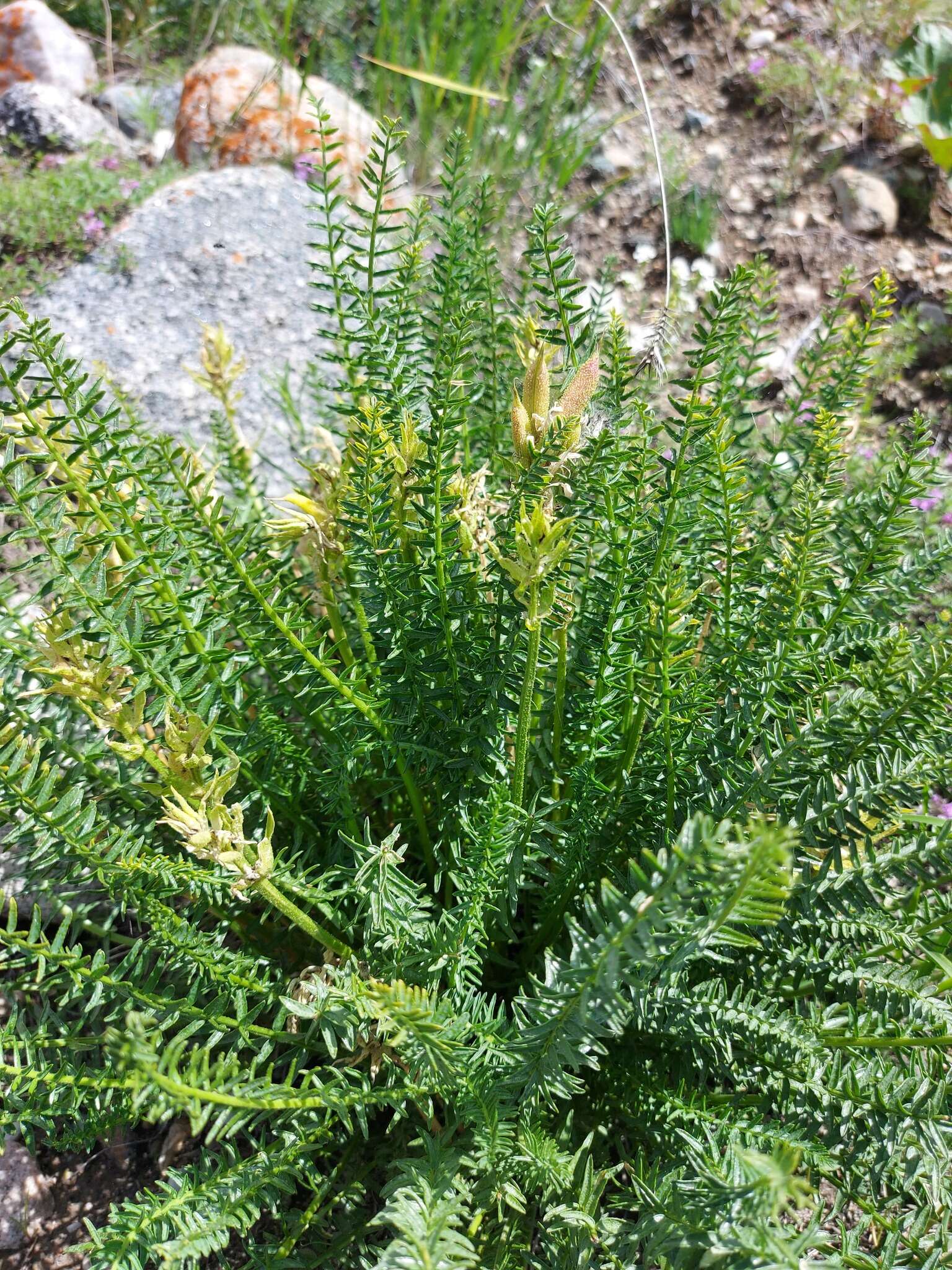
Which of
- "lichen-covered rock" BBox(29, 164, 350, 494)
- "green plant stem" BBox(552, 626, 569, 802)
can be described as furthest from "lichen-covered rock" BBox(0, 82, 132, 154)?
"green plant stem" BBox(552, 626, 569, 802)

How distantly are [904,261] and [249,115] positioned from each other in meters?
2.83

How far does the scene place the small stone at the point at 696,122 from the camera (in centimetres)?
454

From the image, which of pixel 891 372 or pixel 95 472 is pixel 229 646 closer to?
pixel 95 472

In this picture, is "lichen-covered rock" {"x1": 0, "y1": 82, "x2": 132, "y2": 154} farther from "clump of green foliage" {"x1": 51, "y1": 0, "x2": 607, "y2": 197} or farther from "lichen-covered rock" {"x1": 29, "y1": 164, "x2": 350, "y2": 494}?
"lichen-covered rock" {"x1": 29, "y1": 164, "x2": 350, "y2": 494}

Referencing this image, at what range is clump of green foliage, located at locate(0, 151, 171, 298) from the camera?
360 centimetres

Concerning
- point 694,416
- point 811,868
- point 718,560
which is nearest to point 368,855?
point 811,868

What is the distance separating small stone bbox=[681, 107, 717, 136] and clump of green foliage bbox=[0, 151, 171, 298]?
2403 mm

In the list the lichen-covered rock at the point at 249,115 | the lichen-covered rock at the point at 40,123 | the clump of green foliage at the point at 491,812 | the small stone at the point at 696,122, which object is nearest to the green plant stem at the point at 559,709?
the clump of green foliage at the point at 491,812

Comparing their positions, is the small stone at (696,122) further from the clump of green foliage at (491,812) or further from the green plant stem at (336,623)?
the green plant stem at (336,623)

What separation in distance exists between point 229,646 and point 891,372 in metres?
2.46

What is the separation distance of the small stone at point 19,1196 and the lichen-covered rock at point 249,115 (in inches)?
144

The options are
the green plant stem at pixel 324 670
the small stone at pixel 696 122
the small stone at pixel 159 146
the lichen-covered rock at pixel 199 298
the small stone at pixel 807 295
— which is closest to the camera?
the green plant stem at pixel 324 670

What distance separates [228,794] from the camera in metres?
1.80

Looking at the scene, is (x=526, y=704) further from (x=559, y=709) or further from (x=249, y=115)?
(x=249, y=115)
